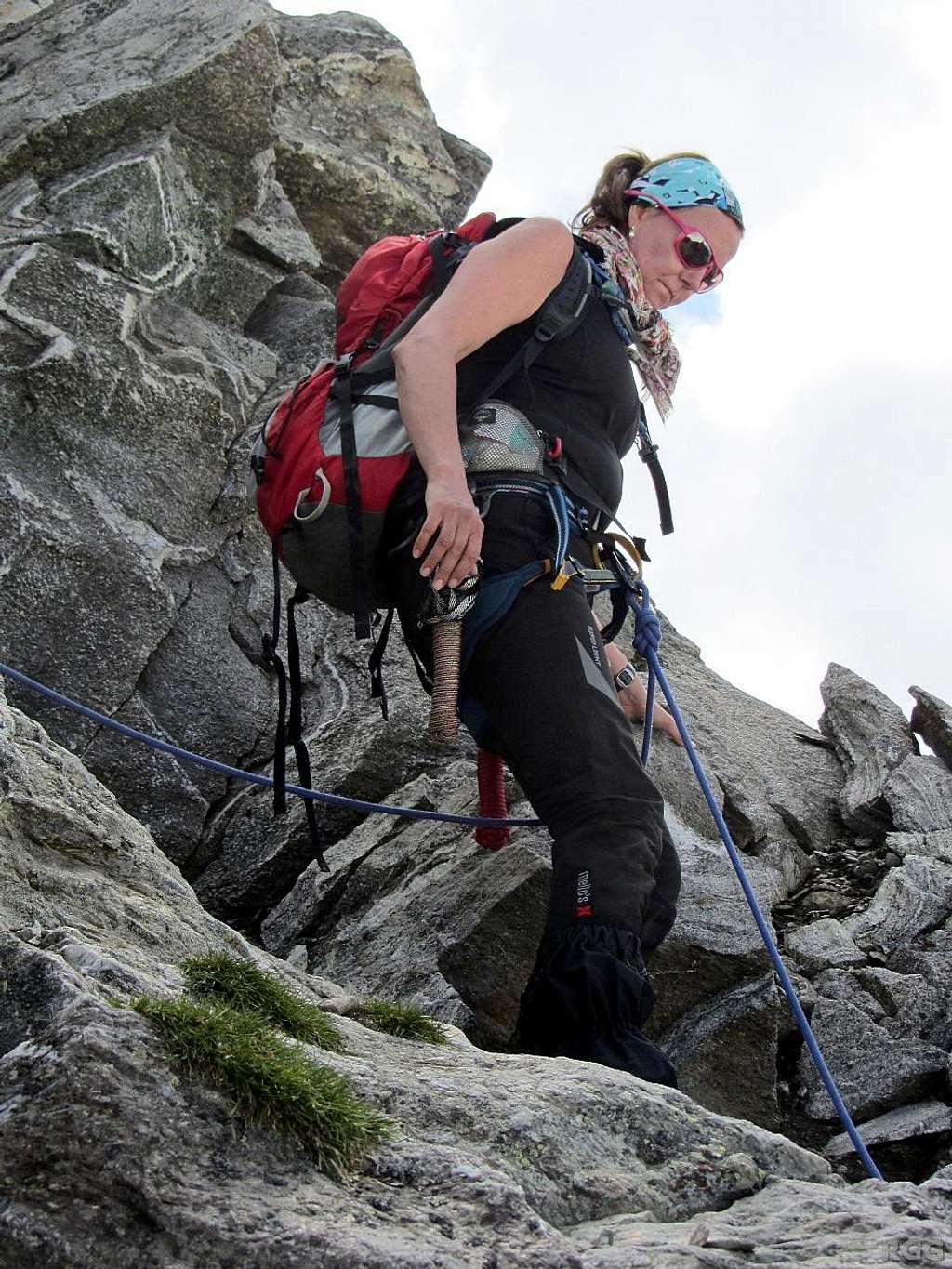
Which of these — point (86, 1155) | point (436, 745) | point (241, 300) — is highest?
point (241, 300)

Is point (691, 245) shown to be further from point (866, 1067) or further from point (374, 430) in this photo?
point (866, 1067)

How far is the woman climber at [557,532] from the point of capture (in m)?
5.51

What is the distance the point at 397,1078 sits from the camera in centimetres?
453

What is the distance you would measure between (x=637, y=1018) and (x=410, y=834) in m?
3.93

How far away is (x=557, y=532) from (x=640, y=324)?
1.32 metres

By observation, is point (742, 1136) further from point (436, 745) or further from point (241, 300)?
point (241, 300)

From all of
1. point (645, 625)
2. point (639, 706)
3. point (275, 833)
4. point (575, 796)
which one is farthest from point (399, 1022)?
point (275, 833)

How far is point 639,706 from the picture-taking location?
819 cm

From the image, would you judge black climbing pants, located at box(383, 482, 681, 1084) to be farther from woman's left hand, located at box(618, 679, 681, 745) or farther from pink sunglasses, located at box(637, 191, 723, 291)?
pink sunglasses, located at box(637, 191, 723, 291)

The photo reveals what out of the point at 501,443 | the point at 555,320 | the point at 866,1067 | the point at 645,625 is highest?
the point at 555,320

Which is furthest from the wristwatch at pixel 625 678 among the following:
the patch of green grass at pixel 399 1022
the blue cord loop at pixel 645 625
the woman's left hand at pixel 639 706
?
the patch of green grass at pixel 399 1022

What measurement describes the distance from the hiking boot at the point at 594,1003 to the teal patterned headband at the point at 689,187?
3.92m

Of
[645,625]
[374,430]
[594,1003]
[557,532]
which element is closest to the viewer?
→ [594,1003]

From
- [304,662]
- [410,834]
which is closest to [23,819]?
[410,834]
